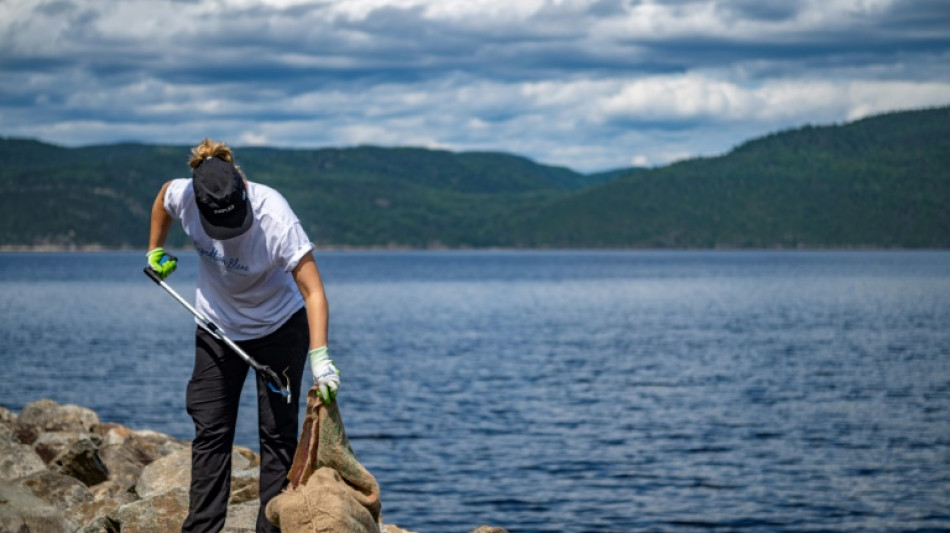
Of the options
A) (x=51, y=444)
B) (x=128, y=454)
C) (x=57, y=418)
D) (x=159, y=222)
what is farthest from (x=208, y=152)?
(x=57, y=418)

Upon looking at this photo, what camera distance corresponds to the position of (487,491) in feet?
66.5

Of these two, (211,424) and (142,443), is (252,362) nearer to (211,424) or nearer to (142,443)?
(211,424)

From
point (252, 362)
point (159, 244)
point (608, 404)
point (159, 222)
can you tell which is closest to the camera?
point (252, 362)

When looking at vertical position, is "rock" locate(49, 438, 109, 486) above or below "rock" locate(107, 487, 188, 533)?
below

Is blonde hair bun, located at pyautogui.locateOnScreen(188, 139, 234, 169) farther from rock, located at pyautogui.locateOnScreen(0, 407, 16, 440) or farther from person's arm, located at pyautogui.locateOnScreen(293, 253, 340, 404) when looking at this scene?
rock, located at pyautogui.locateOnScreen(0, 407, 16, 440)

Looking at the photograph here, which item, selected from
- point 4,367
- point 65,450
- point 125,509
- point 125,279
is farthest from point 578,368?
point 125,279

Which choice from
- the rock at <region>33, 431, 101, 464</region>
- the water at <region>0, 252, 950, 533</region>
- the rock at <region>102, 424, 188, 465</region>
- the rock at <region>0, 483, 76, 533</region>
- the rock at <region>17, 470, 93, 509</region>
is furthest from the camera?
the water at <region>0, 252, 950, 533</region>

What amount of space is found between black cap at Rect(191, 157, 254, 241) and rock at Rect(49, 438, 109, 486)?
24.2 feet

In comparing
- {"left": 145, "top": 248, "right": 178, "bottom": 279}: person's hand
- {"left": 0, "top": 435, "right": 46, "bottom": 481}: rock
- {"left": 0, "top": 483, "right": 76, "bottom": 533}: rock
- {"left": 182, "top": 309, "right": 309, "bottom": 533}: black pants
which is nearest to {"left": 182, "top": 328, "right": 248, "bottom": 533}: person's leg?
{"left": 182, "top": 309, "right": 309, "bottom": 533}: black pants

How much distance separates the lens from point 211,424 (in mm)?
7184

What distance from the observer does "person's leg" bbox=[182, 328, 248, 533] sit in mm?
7125

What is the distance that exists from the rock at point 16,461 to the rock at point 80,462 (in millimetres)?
339

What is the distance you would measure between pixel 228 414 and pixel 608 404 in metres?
25.8

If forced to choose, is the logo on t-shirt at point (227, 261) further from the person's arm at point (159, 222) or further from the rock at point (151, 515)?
the rock at point (151, 515)
